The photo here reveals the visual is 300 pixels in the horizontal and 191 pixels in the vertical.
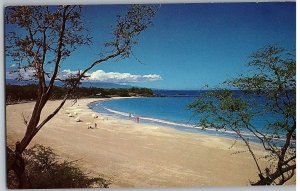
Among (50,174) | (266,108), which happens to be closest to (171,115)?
(266,108)

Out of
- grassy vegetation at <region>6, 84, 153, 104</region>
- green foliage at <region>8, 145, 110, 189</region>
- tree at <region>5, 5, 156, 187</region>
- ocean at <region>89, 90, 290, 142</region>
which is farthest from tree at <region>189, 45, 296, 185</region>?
green foliage at <region>8, 145, 110, 189</region>

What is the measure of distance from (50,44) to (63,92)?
0.27 metres

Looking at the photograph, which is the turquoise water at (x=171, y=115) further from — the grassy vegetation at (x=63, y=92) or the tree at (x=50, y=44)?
the tree at (x=50, y=44)

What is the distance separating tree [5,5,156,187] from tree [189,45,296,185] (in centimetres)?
55

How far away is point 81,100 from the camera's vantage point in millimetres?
2783

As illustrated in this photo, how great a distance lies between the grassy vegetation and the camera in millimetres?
2721

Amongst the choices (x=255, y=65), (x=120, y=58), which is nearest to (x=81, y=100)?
(x=120, y=58)

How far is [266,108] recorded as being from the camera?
278 centimetres

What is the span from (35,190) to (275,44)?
1.52 meters

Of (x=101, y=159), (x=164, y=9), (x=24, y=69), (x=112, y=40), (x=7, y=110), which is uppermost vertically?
(x=164, y=9)

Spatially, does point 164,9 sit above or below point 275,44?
above

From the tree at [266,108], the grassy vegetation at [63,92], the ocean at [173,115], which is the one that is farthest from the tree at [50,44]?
the tree at [266,108]

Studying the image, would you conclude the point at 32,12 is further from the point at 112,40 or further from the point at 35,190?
the point at 35,190

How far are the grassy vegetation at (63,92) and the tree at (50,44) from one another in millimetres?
31
